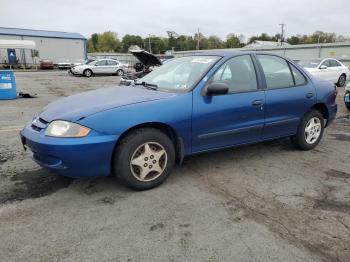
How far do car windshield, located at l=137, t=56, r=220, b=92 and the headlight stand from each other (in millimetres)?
1272

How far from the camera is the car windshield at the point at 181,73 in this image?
4238 mm

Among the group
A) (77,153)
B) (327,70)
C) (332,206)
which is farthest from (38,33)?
(332,206)

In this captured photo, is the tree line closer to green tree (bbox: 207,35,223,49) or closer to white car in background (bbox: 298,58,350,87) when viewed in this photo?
green tree (bbox: 207,35,223,49)

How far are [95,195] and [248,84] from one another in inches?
94.2

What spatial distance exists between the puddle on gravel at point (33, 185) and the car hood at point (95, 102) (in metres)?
0.77

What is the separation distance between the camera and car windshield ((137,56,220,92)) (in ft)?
13.9

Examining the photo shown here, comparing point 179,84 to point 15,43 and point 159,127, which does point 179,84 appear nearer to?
point 159,127

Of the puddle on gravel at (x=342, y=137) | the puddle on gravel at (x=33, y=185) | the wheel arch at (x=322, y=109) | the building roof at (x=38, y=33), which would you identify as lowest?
the puddle on gravel at (x=342, y=137)

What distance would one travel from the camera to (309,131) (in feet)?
17.6

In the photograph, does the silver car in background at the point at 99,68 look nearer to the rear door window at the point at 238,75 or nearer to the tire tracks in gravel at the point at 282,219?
the rear door window at the point at 238,75

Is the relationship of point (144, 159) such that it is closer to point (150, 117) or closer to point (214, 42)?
point (150, 117)

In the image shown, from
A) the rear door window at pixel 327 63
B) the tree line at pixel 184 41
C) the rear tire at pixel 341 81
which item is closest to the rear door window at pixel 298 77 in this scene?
the rear door window at pixel 327 63

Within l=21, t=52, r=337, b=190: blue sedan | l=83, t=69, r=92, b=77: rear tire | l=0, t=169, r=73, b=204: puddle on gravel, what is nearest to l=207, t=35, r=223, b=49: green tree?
l=83, t=69, r=92, b=77: rear tire

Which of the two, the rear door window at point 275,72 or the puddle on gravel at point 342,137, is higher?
the rear door window at point 275,72
